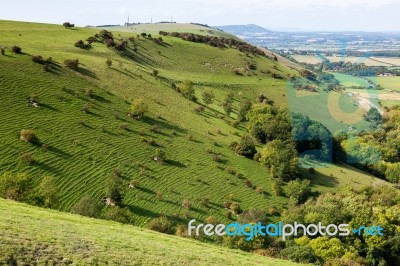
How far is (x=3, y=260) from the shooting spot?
16328 mm

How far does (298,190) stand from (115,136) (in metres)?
26.8

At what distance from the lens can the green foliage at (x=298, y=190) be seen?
51.4m

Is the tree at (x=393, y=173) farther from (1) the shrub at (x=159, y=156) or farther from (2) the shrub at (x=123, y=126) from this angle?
(2) the shrub at (x=123, y=126)

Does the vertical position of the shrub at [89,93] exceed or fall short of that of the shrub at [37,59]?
it falls short

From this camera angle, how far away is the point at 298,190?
51.8 m

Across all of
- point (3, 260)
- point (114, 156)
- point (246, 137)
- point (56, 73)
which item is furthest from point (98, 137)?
point (3, 260)

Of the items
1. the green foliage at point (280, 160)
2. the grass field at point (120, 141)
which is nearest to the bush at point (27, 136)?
the grass field at point (120, 141)

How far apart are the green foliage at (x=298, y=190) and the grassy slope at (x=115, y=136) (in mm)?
1913

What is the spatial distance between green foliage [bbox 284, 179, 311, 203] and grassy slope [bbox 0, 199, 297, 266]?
24.3 meters

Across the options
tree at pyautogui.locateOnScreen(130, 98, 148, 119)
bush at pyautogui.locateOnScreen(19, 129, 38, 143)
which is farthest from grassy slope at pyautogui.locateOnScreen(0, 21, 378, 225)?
tree at pyautogui.locateOnScreen(130, 98, 148, 119)

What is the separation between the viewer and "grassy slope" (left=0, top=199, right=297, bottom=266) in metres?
18.0

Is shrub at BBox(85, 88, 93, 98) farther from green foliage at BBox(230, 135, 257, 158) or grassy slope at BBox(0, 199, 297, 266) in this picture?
grassy slope at BBox(0, 199, 297, 266)

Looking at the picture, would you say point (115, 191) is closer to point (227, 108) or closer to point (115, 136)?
point (115, 136)

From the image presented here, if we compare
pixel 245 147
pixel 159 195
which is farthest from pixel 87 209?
pixel 245 147
